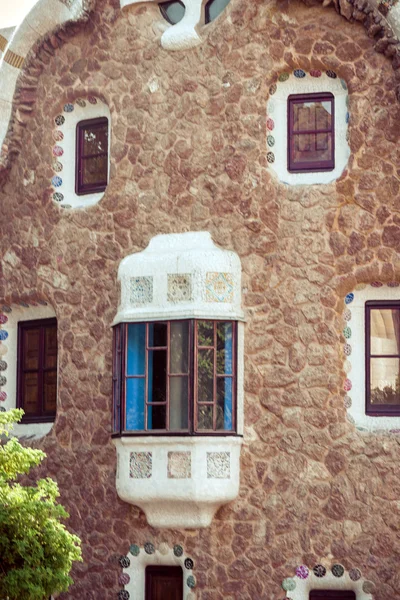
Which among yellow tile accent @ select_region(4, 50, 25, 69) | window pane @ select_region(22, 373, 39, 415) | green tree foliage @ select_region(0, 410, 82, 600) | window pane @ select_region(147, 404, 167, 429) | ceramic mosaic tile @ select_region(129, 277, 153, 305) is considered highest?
yellow tile accent @ select_region(4, 50, 25, 69)

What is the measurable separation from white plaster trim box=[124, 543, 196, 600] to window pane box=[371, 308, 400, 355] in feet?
9.78

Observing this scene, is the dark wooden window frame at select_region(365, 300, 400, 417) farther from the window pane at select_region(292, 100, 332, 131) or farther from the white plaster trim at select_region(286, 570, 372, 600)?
the window pane at select_region(292, 100, 332, 131)

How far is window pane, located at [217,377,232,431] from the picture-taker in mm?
14547

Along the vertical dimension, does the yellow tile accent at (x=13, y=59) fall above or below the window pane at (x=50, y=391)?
above

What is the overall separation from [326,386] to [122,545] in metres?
2.80

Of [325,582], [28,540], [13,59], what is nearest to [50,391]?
[28,540]

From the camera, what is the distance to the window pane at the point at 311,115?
15.0 meters

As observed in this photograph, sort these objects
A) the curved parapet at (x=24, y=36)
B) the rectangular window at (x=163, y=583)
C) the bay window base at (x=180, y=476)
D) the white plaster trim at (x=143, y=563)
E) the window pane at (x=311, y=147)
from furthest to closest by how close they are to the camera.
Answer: the curved parapet at (x=24, y=36), the window pane at (x=311, y=147), the rectangular window at (x=163, y=583), the white plaster trim at (x=143, y=563), the bay window base at (x=180, y=476)

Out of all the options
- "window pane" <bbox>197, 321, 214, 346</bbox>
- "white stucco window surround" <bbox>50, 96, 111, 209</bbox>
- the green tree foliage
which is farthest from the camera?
"white stucco window surround" <bbox>50, 96, 111, 209</bbox>

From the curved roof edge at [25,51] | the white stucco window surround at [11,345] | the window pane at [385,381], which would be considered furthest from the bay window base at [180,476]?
the curved roof edge at [25,51]

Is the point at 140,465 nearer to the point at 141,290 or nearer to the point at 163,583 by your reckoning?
the point at 163,583

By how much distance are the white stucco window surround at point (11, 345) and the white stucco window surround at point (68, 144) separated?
1.29 m

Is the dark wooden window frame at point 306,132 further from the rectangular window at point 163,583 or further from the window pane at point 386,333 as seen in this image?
the rectangular window at point 163,583

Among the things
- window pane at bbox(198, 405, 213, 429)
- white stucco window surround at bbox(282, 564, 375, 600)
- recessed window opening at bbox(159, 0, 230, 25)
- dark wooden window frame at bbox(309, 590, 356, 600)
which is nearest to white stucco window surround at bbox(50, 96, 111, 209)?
recessed window opening at bbox(159, 0, 230, 25)
